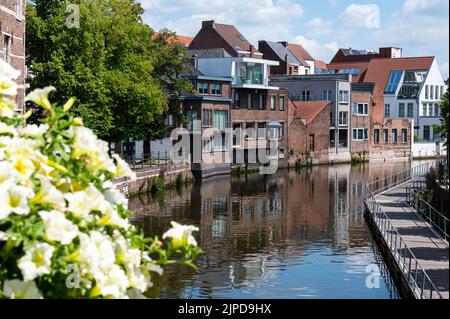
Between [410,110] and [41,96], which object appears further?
[410,110]

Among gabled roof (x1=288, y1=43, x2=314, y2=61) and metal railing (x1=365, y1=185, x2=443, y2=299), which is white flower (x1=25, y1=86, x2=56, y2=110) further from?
gabled roof (x1=288, y1=43, x2=314, y2=61)

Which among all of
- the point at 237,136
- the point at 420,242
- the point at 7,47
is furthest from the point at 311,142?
the point at 420,242

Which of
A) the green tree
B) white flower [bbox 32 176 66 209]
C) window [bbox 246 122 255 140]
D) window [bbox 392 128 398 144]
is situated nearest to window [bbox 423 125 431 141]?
window [bbox 392 128 398 144]

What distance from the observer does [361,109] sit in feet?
261

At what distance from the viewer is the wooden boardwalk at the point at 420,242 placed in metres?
19.3

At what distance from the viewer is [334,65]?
110 m

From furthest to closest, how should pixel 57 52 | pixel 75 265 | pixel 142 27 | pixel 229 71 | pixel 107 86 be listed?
pixel 229 71, pixel 142 27, pixel 107 86, pixel 57 52, pixel 75 265

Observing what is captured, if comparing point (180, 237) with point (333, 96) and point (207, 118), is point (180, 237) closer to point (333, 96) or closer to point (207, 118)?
point (207, 118)

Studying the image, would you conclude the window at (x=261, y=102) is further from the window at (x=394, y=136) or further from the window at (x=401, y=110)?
the window at (x=401, y=110)

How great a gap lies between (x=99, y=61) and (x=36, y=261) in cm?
3682

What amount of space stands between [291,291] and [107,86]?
23769 mm

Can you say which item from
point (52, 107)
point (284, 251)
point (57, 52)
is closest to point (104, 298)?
point (52, 107)

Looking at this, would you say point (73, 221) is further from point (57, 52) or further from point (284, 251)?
point (57, 52)

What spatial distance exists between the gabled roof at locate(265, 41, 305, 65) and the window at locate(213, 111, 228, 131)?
33969 millimetres
